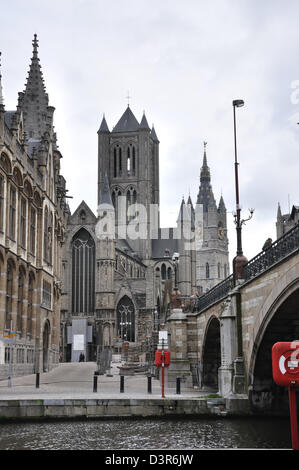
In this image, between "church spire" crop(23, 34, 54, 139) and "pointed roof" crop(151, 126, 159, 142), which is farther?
"pointed roof" crop(151, 126, 159, 142)

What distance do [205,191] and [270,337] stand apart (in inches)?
6006

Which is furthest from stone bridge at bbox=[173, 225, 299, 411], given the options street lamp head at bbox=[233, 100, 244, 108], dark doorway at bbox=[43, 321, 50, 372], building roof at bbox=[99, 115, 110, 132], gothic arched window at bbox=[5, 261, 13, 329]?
building roof at bbox=[99, 115, 110, 132]

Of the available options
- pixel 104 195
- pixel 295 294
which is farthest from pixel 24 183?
pixel 104 195

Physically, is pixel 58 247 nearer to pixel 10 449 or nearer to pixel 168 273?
pixel 10 449

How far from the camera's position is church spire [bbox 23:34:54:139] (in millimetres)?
44656

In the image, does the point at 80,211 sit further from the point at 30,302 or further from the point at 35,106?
the point at 30,302

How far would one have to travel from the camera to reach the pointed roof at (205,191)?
552 feet

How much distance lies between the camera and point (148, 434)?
1692 cm

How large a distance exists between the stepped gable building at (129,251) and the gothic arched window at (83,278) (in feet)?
0.42

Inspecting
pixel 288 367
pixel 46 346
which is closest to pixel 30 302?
pixel 46 346

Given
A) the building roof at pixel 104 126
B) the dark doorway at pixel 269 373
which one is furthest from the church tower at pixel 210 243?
the dark doorway at pixel 269 373

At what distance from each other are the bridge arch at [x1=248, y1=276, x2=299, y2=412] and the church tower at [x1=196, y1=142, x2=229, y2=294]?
139 m

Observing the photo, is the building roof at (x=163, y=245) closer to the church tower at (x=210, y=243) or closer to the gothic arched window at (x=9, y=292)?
the church tower at (x=210, y=243)

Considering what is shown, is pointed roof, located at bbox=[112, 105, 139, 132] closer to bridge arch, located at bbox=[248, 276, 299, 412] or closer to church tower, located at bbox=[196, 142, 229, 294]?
church tower, located at bbox=[196, 142, 229, 294]
